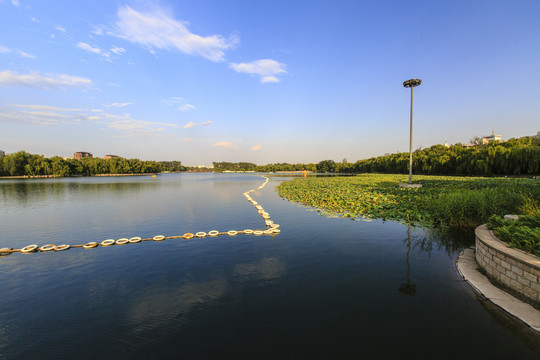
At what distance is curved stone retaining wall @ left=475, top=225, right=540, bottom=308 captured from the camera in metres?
4.25

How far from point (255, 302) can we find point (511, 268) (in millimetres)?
5499

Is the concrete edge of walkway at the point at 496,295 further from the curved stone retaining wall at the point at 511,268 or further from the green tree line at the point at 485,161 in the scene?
the green tree line at the point at 485,161

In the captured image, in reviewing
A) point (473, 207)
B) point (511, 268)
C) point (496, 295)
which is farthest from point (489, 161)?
point (496, 295)

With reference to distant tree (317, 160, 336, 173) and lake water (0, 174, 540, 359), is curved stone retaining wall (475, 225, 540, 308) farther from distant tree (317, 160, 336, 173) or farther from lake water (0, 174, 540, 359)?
distant tree (317, 160, 336, 173)

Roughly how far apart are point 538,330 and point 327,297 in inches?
135

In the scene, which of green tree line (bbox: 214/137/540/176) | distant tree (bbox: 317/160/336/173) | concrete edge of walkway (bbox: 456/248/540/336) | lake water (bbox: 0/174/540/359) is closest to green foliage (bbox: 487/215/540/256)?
concrete edge of walkway (bbox: 456/248/540/336)

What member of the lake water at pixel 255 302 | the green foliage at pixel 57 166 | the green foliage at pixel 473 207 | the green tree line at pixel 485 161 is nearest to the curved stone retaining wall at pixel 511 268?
the lake water at pixel 255 302

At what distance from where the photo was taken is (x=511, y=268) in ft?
15.6

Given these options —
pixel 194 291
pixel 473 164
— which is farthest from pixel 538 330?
pixel 473 164

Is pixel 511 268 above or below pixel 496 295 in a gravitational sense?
above

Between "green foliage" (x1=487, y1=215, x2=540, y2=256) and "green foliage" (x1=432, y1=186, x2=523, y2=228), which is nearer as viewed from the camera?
"green foliage" (x1=487, y1=215, x2=540, y2=256)

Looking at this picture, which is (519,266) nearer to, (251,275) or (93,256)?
(251,275)

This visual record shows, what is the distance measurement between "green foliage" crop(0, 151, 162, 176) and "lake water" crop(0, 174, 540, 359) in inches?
4420

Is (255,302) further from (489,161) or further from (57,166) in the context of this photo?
(57,166)
